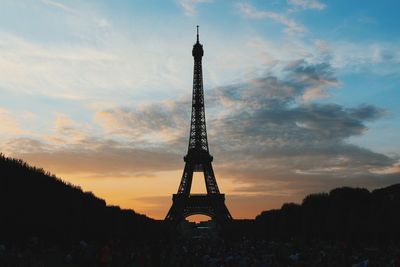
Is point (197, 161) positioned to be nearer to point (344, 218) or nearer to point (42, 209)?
point (344, 218)

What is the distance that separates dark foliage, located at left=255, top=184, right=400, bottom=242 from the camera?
172ft

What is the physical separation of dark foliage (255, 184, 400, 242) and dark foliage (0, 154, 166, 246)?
26726 millimetres

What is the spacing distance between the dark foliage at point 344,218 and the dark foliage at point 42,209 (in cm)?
2673

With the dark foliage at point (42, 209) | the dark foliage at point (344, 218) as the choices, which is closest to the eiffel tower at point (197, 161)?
the dark foliage at point (344, 218)

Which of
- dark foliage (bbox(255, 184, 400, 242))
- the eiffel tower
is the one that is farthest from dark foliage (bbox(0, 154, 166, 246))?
the eiffel tower

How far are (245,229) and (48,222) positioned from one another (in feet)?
254

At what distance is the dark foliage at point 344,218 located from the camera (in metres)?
52.6

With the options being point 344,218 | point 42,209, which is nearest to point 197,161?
point 344,218

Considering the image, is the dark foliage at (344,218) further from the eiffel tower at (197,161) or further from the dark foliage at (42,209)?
the dark foliage at (42,209)

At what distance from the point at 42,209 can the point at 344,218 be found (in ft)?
119

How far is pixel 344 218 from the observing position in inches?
2309

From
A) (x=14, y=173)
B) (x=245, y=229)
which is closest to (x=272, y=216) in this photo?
(x=245, y=229)

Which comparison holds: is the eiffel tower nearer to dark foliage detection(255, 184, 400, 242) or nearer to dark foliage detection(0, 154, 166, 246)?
dark foliage detection(255, 184, 400, 242)

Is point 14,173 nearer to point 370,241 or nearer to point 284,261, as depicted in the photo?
point 284,261
